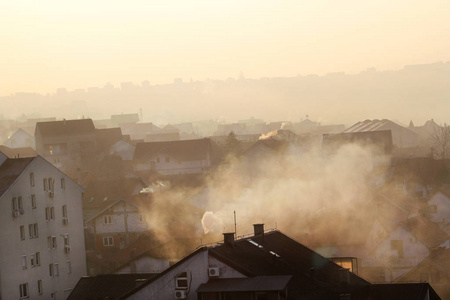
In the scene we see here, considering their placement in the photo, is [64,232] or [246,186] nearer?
[64,232]

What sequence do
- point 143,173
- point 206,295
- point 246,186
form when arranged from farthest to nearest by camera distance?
point 143,173
point 246,186
point 206,295

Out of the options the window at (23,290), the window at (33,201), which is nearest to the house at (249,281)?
the window at (23,290)

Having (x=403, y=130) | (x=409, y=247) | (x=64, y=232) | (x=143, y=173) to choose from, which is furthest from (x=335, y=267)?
(x=403, y=130)

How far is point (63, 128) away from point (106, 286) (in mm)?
81393

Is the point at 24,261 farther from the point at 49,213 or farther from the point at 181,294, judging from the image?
the point at 181,294

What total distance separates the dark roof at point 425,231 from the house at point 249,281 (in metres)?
24.9

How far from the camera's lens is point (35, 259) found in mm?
59312

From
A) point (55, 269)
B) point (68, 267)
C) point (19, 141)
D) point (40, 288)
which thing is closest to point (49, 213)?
point (55, 269)

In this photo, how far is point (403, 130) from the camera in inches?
5714

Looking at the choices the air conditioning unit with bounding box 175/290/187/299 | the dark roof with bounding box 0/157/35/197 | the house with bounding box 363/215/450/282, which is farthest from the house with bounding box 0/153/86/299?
the air conditioning unit with bounding box 175/290/187/299

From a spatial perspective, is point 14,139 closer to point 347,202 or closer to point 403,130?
point 403,130

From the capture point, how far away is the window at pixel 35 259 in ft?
193

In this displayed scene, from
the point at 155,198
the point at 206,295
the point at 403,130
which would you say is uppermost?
the point at 403,130

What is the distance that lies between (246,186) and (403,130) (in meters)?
53.5
